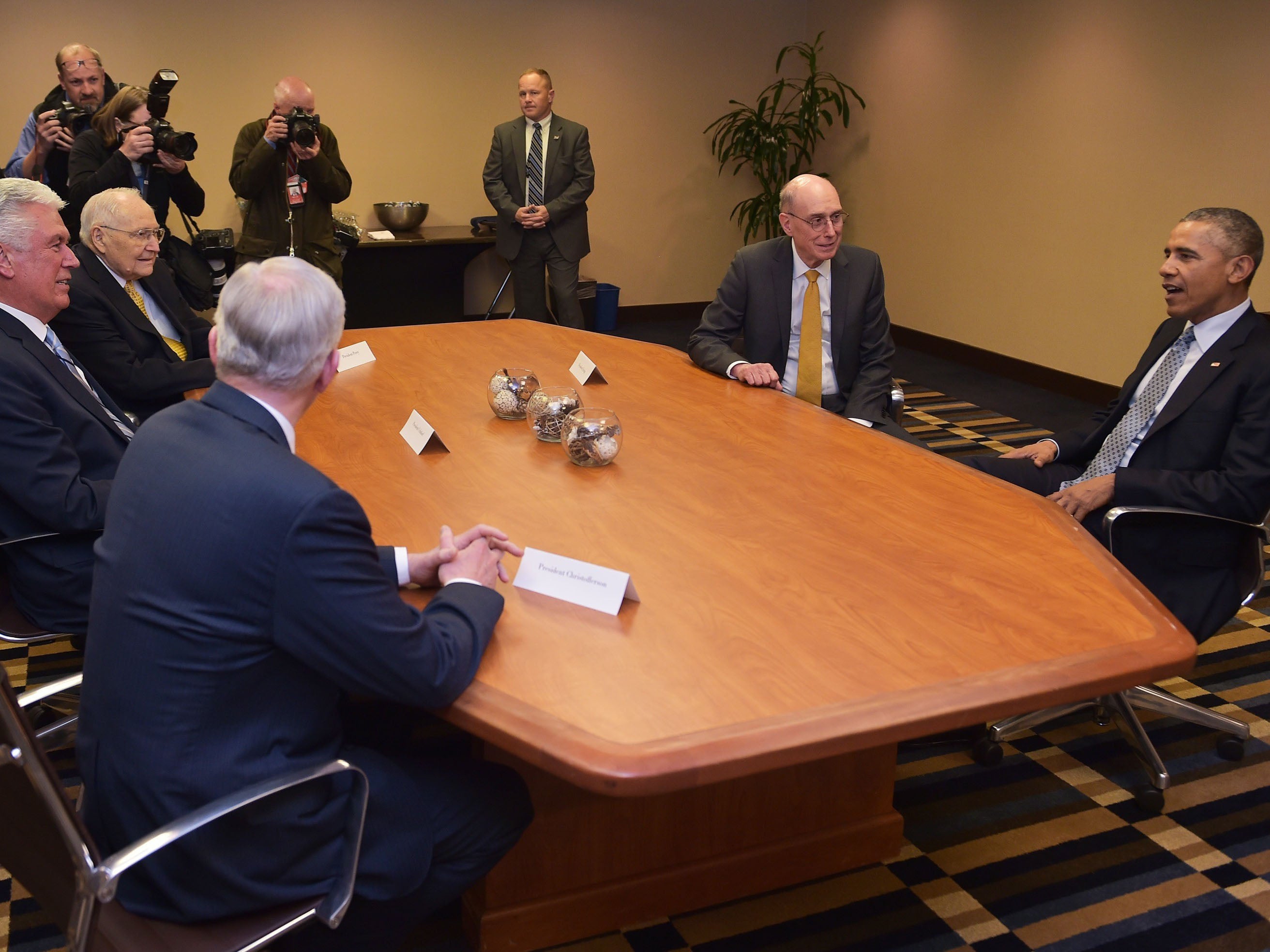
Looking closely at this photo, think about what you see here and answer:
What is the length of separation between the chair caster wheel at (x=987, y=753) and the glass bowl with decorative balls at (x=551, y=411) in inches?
53.6

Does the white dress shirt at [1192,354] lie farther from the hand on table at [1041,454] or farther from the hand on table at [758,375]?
the hand on table at [758,375]

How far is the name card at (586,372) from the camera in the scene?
3260mm

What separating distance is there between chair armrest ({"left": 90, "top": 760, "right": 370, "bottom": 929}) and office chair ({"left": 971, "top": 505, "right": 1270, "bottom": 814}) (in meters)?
1.56

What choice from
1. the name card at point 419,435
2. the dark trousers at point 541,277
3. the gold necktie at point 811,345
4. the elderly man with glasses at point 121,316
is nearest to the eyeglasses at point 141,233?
the elderly man with glasses at point 121,316

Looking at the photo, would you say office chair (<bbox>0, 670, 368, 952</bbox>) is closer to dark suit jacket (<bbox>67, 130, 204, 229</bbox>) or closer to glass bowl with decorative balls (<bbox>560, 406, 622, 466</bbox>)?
glass bowl with decorative balls (<bbox>560, 406, 622, 466</bbox>)

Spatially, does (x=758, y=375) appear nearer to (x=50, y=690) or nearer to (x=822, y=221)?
(x=822, y=221)

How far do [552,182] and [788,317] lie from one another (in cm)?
368

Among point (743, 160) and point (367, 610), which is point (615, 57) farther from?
point (367, 610)

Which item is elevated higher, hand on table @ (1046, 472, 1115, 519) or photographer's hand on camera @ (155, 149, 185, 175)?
photographer's hand on camera @ (155, 149, 185, 175)

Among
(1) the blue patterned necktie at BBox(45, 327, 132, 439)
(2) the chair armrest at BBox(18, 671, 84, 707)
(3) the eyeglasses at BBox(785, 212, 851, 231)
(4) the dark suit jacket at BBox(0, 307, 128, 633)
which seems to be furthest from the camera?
(3) the eyeglasses at BBox(785, 212, 851, 231)

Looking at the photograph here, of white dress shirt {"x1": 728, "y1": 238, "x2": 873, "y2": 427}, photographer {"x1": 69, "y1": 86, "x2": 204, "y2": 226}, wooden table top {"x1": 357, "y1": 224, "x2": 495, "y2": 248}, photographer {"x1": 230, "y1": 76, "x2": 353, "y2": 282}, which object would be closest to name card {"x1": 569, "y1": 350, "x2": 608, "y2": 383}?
Result: white dress shirt {"x1": 728, "y1": 238, "x2": 873, "y2": 427}

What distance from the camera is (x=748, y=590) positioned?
187cm

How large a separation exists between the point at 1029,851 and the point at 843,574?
1.00 m

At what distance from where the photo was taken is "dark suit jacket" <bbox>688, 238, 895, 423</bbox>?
11.5 ft
